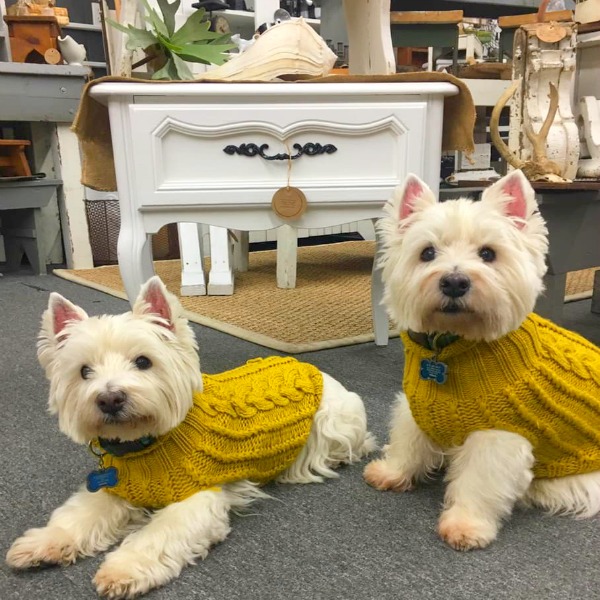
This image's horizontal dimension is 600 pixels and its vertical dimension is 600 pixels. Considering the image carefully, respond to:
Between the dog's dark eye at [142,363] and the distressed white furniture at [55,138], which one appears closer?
the dog's dark eye at [142,363]

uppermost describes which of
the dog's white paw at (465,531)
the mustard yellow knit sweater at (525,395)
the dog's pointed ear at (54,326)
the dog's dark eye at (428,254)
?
the dog's dark eye at (428,254)

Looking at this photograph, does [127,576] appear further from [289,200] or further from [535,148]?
[535,148]

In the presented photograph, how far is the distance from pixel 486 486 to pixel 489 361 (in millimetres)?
194

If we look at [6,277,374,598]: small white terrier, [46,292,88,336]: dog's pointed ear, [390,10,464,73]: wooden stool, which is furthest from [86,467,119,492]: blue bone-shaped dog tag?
[390,10,464,73]: wooden stool

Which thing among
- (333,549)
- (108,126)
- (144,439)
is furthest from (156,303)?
(108,126)

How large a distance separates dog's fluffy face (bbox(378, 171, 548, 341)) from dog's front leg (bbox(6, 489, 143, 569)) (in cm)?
55

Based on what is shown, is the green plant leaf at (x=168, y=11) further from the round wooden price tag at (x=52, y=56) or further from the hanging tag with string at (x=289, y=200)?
the round wooden price tag at (x=52, y=56)

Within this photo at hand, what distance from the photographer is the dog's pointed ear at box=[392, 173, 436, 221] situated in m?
1.05

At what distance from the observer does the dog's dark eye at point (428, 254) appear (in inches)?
39.4

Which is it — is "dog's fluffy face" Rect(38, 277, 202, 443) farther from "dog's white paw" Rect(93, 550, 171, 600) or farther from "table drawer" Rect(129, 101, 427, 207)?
"table drawer" Rect(129, 101, 427, 207)

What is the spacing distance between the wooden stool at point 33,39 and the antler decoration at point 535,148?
8.07ft

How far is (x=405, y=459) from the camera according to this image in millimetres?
1175

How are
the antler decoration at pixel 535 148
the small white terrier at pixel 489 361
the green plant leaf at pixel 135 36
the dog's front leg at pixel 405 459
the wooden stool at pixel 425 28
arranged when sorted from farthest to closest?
the wooden stool at pixel 425 28 → the antler decoration at pixel 535 148 → the green plant leaf at pixel 135 36 → the dog's front leg at pixel 405 459 → the small white terrier at pixel 489 361

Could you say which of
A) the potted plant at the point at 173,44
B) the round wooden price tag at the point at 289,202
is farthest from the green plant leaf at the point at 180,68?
the round wooden price tag at the point at 289,202
